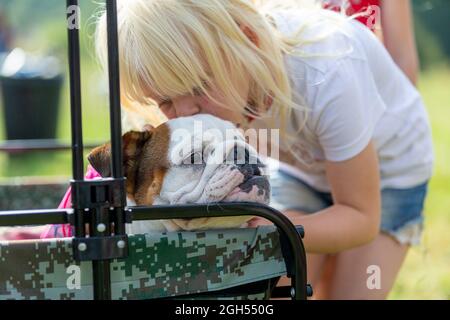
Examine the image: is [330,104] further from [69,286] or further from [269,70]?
[69,286]

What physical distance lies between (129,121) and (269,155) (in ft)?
1.28

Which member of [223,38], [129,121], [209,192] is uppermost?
[223,38]

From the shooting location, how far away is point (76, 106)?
139 cm

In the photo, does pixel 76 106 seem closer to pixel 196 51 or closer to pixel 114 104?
pixel 114 104

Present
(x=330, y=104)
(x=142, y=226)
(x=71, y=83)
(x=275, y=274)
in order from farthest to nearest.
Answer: (x=330, y=104) → (x=142, y=226) → (x=275, y=274) → (x=71, y=83)

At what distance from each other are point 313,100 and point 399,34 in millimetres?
721

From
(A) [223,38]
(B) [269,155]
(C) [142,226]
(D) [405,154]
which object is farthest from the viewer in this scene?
(D) [405,154]

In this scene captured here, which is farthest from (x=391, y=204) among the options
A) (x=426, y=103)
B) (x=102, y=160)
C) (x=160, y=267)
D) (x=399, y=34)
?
(x=426, y=103)

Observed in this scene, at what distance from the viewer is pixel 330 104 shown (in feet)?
7.05

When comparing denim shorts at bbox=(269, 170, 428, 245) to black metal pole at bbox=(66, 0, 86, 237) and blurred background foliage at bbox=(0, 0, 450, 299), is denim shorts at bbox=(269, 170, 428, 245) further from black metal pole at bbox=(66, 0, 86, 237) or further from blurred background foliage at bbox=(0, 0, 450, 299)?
black metal pole at bbox=(66, 0, 86, 237)

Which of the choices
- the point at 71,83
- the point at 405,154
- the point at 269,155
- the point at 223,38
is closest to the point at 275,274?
the point at 71,83

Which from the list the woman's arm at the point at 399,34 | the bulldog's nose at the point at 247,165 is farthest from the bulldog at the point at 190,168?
the woman's arm at the point at 399,34

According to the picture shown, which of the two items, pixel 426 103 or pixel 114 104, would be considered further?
pixel 426 103

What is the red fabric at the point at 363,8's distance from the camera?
8.79 ft
